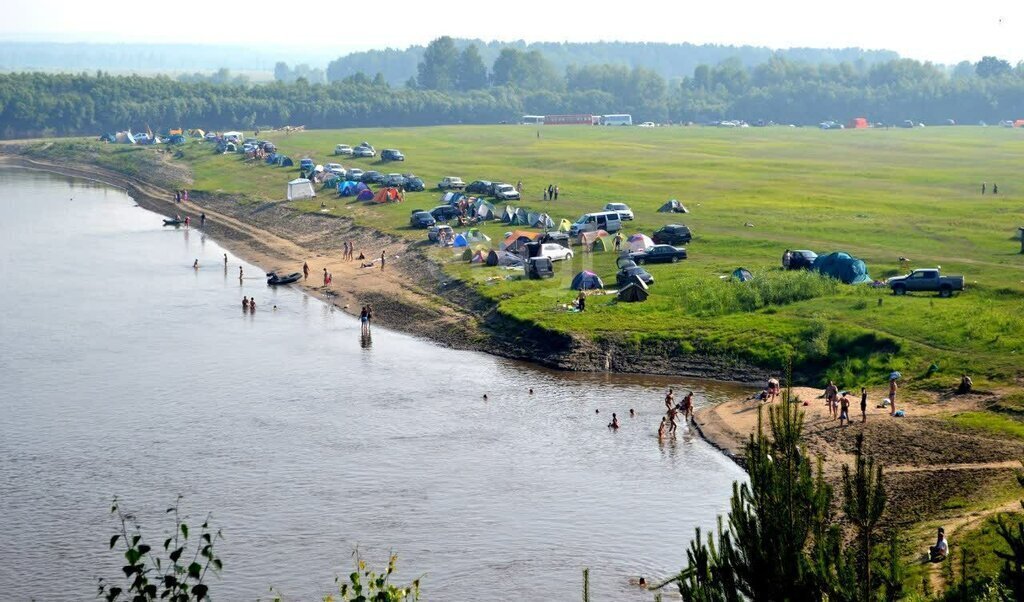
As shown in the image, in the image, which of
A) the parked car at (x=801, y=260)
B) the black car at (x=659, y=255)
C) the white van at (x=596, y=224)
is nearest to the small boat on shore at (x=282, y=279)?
the white van at (x=596, y=224)

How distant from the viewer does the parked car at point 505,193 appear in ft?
388

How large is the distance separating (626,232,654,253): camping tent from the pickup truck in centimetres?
1961

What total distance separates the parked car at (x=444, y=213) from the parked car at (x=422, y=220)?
65cm

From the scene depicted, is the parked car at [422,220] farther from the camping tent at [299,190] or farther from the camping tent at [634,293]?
the camping tent at [634,293]

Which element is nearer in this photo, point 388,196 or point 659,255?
point 659,255

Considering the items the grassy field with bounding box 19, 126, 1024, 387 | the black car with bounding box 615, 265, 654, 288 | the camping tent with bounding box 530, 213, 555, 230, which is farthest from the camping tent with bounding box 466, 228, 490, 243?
the black car with bounding box 615, 265, 654, 288

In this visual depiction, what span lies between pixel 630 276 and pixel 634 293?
2305mm

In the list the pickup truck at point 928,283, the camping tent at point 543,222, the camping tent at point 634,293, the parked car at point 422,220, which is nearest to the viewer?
the pickup truck at point 928,283

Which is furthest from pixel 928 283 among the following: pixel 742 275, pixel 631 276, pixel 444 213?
pixel 444 213

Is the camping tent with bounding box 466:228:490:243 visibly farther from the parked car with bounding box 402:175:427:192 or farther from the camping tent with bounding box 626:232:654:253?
the parked car with bounding box 402:175:427:192

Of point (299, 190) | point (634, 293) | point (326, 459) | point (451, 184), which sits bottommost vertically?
point (326, 459)

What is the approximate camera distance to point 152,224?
135375 millimetres

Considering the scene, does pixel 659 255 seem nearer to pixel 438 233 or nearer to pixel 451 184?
pixel 438 233

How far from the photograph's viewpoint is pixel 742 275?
7856 centimetres
